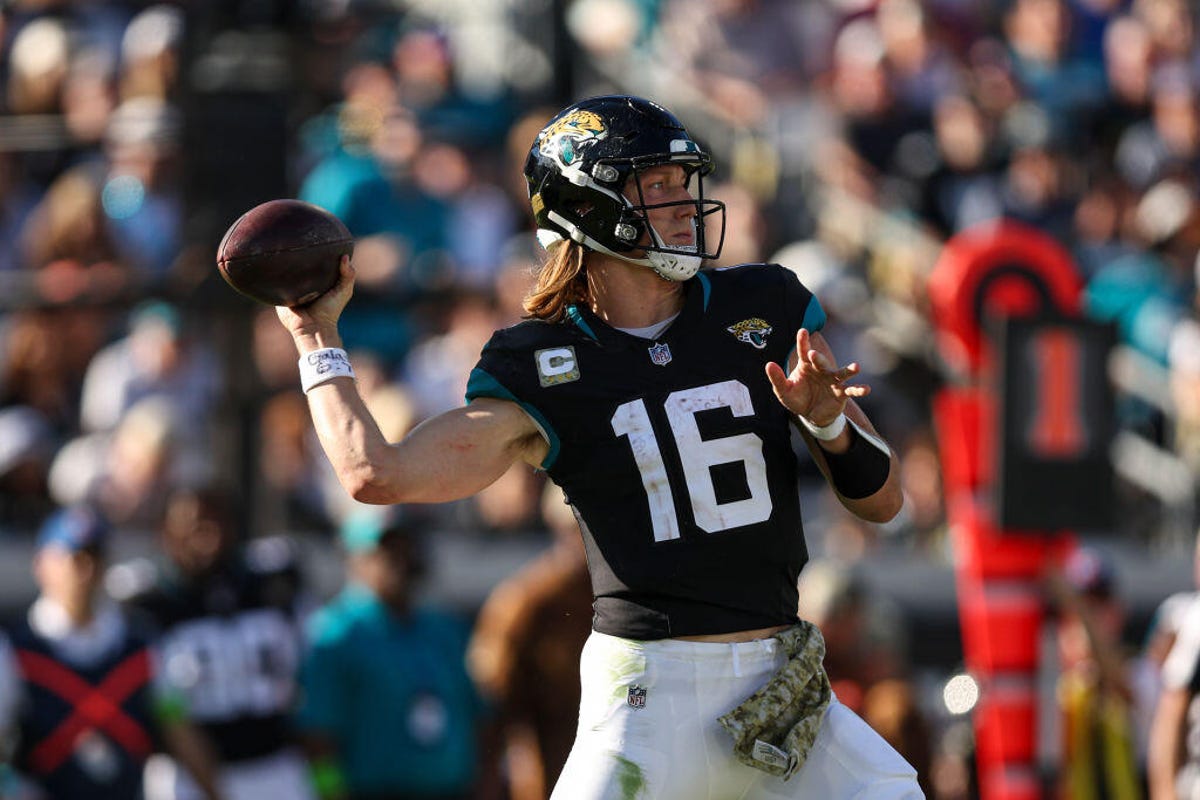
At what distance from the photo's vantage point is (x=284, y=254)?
13.8 feet

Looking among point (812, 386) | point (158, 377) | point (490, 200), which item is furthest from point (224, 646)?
point (812, 386)

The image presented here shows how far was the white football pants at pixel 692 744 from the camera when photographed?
4.09 meters

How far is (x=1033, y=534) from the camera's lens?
26.6ft

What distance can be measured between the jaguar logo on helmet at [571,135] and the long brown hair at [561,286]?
0.65 feet

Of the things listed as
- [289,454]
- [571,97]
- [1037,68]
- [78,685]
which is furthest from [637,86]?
[78,685]

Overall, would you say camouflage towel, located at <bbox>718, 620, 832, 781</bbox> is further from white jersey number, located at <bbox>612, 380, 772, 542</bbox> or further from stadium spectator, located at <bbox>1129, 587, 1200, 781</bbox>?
stadium spectator, located at <bbox>1129, 587, 1200, 781</bbox>

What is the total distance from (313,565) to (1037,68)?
216 inches

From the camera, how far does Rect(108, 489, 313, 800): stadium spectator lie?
8422mm

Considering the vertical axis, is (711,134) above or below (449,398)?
above

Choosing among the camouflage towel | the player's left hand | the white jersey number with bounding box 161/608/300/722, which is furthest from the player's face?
the white jersey number with bounding box 161/608/300/722

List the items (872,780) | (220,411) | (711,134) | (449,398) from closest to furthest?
(872,780) → (220,411) → (449,398) → (711,134)

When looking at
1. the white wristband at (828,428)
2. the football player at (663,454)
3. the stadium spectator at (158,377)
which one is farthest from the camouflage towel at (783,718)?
the stadium spectator at (158,377)

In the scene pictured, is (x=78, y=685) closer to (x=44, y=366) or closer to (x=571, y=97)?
(x=44, y=366)

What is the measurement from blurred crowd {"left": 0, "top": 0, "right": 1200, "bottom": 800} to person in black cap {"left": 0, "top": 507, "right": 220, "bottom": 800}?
20.9 inches
